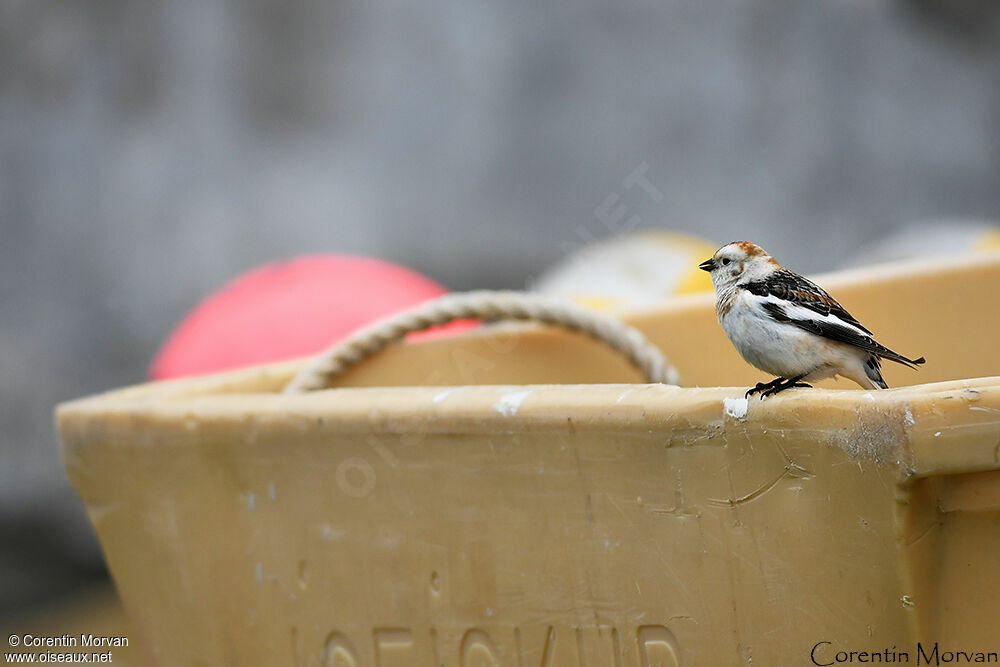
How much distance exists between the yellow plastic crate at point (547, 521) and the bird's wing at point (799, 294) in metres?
0.11

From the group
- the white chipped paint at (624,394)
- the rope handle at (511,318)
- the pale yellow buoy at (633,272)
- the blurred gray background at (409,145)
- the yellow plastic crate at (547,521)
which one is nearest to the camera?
the yellow plastic crate at (547,521)

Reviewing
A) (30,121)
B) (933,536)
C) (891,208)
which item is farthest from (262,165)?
(933,536)

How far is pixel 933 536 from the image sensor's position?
52 centimetres

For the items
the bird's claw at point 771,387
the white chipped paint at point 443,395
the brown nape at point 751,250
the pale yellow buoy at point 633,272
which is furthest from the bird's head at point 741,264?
the pale yellow buoy at point 633,272

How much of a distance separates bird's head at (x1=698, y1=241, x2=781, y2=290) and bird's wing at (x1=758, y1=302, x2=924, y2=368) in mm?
41

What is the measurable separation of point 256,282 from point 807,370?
1.44m

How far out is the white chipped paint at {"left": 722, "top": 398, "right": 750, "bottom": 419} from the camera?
0.58 m

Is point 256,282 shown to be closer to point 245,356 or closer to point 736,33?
point 245,356

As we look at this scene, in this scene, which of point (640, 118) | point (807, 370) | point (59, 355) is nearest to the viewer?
point (807, 370)

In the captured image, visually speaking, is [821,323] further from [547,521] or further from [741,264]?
[547,521]

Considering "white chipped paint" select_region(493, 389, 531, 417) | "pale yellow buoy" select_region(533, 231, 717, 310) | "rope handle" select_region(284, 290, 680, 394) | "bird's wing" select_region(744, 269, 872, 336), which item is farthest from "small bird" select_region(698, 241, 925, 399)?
"pale yellow buoy" select_region(533, 231, 717, 310)

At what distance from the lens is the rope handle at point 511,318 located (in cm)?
104

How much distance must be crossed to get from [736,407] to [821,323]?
0.12m

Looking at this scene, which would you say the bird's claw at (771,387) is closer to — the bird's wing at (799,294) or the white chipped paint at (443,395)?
the bird's wing at (799,294)
